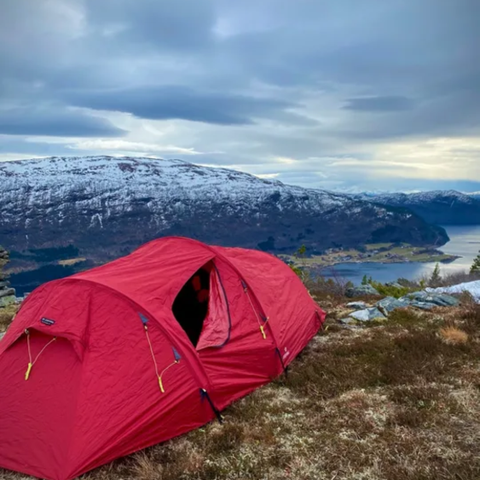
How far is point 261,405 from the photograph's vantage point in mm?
7758

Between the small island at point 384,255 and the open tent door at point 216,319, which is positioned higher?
the open tent door at point 216,319

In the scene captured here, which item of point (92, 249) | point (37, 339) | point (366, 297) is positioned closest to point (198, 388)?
point (37, 339)

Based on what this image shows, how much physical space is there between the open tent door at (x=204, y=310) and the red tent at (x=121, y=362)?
0.03 metres

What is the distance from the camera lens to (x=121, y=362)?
267 inches

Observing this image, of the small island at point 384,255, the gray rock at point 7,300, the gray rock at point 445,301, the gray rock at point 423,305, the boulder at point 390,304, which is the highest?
the gray rock at point 445,301

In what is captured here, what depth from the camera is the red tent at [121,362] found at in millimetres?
6145

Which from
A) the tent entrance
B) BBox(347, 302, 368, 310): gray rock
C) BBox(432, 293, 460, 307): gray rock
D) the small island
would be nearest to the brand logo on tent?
the tent entrance

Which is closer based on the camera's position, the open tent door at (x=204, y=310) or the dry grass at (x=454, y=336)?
the open tent door at (x=204, y=310)

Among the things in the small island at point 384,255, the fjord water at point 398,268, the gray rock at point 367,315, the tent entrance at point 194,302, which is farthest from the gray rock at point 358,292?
the small island at point 384,255

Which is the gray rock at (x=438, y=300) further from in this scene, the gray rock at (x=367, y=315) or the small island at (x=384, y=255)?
the small island at (x=384, y=255)

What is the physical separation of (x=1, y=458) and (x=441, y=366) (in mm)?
8113

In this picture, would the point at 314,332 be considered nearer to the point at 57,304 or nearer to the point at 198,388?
the point at 198,388

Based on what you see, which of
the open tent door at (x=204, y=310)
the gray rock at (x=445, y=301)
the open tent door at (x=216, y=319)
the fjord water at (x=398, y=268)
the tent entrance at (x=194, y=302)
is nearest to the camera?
the open tent door at (x=216, y=319)

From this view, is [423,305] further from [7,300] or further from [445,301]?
[7,300]
